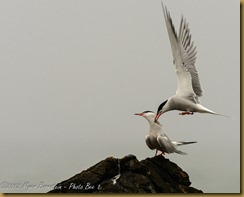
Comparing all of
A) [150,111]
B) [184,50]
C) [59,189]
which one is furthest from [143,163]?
[184,50]

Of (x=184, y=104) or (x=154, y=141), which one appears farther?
(x=184, y=104)

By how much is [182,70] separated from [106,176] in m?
2.20

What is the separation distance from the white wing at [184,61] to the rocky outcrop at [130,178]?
1342 mm

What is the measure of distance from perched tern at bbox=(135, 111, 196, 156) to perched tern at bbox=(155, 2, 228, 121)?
129 mm

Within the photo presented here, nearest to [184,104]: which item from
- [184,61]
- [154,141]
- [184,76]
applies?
[184,76]

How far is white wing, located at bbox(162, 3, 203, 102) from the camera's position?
22.5ft

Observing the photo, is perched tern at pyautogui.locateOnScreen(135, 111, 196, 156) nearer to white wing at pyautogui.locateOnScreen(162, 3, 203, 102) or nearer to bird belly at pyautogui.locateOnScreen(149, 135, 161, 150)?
bird belly at pyautogui.locateOnScreen(149, 135, 161, 150)

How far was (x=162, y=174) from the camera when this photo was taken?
21.1 feet

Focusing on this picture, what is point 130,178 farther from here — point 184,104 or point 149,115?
point 184,104

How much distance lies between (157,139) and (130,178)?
785 millimetres

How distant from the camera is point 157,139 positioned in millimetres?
6539

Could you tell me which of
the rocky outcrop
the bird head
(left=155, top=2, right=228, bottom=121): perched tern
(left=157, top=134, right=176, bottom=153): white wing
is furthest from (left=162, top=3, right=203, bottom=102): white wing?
the rocky outcrop

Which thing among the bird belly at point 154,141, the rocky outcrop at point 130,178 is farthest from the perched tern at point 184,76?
the rocky outcrop at point 130,178

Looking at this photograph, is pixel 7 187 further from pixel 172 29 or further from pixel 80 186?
pixel 172 29
